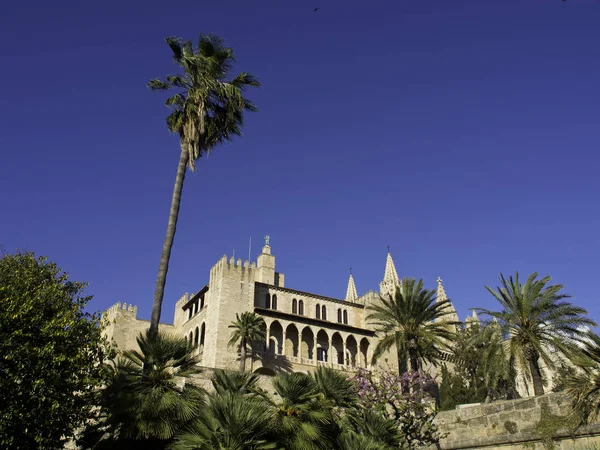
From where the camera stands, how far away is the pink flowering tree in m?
21.1

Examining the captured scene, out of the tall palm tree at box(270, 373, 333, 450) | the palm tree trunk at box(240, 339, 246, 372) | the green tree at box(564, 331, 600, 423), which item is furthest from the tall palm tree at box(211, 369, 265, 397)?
the palm tree trunk at box(240, 339, 246, 372)

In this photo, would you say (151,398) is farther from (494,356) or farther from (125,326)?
(125,326)

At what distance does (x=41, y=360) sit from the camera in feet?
51.6

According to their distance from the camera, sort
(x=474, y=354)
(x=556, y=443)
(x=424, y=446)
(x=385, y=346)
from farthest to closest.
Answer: (x=474, y=354)
(x=385, y=346)
(x=424, y=446)
(x=556, y=443)

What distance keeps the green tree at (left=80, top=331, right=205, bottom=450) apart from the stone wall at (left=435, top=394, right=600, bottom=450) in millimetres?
10828

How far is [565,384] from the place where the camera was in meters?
16.8

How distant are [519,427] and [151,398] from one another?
12.5 m

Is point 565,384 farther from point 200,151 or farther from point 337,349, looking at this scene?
point 337,349

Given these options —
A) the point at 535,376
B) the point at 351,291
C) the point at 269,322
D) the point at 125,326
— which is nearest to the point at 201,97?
the point at 535,376

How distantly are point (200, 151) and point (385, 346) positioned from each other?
58.3 feet

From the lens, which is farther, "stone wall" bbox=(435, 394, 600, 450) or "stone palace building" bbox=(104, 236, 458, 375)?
"stone palace building" bbox=(104, 236, 458, 375)

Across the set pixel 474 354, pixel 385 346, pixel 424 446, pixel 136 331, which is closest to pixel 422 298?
pixel 385 346

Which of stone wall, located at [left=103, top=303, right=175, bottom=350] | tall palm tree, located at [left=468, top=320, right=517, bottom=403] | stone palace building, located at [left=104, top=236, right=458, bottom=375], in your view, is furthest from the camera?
stone wall, located at [left=103, top=303, right=175, bottom=350]

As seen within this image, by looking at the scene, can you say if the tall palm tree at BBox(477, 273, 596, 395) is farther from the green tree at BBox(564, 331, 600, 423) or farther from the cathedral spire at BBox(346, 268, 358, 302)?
the cathedral spire at BBox(346, 268, 358, 302)
